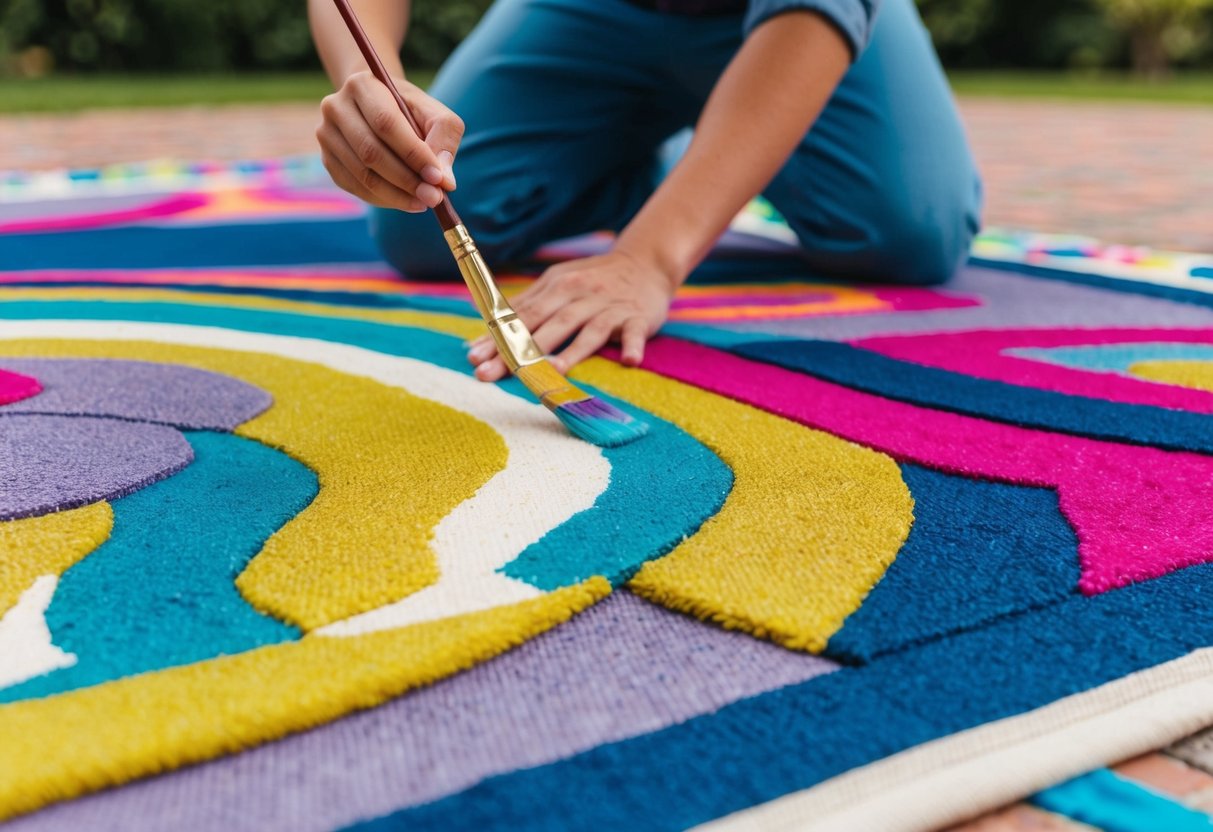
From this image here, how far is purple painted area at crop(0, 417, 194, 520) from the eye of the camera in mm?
909

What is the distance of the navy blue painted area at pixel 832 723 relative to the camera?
22.4 inches

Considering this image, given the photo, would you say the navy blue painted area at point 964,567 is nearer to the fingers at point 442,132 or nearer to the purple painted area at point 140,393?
the fingers at point 442,132

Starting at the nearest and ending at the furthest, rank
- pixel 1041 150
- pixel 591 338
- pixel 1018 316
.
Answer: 1. pixel 591 338
2. pixel 1018 316
3. pixel 1041 150

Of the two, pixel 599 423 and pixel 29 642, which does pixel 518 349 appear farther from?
pixel 29 642

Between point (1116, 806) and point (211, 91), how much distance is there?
7.00m

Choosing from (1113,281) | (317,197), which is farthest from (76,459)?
(317,197)

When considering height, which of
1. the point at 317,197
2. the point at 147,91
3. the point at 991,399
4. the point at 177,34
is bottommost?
the point at 147,91

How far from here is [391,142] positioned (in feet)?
3.37

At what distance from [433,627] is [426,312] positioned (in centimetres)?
101

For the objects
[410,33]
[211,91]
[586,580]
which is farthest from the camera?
[410,33]

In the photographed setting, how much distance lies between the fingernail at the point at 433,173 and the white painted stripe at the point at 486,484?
0.24 metres

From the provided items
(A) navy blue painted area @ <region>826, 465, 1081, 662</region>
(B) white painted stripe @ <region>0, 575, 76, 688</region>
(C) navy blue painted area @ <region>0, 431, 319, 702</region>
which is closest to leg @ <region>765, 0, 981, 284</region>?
(A) navy blue painted area @ <region>826, 465, 1081, 662</region>

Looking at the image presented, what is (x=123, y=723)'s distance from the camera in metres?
0.62

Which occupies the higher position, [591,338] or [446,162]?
[446,162]
